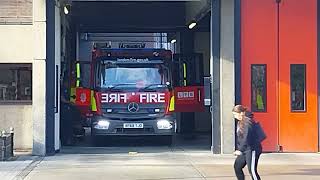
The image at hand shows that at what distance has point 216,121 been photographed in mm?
18516

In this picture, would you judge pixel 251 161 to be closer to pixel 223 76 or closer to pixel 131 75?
pixel 223 76

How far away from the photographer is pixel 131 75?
20.2 m

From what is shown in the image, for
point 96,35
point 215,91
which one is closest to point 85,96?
point 215,91

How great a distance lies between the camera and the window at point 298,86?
18.9 metres

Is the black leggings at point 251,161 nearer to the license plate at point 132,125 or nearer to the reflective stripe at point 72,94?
Answer: the license plate at point 132,125

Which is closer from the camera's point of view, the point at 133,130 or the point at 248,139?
the point at 248,139

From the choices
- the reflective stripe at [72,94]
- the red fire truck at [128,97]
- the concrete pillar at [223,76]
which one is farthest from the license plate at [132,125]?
the concrete pillar at [223,76]

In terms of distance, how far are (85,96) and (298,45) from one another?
6225 millimetres

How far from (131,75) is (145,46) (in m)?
3.85

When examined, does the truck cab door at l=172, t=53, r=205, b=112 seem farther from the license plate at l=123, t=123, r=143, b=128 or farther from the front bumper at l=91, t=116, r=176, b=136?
the license plate at l=123, t=123, r=143, b=128

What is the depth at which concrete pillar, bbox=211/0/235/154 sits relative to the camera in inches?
725

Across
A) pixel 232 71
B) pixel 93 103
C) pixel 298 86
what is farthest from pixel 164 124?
pixel 298 86

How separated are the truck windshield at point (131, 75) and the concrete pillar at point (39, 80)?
2.63 metres

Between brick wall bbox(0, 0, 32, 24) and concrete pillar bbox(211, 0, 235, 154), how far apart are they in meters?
4.84
